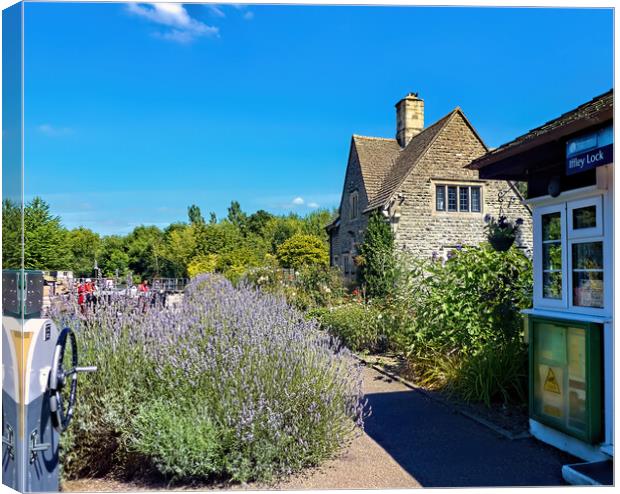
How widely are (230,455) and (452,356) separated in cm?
441

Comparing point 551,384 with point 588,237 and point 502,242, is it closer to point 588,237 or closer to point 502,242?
point 588,237

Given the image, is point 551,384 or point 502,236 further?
point 502,236

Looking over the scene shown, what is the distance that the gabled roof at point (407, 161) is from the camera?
17753 millimetres

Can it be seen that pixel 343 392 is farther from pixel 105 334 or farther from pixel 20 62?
pixel 20 62

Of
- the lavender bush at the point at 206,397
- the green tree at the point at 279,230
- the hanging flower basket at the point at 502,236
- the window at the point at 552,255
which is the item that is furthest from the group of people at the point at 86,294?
the green tree at the point at 279,230

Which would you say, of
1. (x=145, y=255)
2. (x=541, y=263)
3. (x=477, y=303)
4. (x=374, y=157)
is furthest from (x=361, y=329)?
(x=145, y=255)

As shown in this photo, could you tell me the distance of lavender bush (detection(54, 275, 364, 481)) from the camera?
149 inches

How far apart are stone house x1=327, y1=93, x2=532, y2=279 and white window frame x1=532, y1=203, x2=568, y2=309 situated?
39.3 ft

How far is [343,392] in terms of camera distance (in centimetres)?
438

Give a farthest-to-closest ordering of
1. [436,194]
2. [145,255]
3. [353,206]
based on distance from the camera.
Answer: [145,255] < [353,206] < [436,194]

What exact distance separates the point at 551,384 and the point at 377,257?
11.4m

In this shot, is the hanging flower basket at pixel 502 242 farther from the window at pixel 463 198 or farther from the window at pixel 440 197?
the window at pixel 463 198

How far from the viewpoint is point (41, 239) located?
3.63 m

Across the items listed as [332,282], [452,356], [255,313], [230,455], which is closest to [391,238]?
[332,282]
